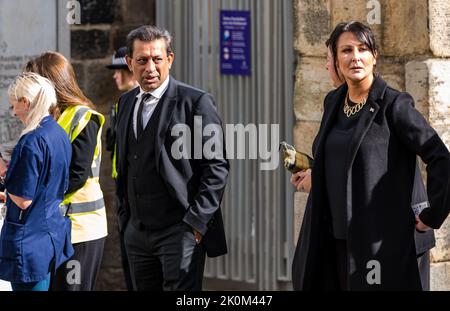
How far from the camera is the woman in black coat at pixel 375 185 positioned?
469 centimetres

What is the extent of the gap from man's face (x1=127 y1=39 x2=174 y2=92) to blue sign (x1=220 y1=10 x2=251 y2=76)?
2234 millimetres

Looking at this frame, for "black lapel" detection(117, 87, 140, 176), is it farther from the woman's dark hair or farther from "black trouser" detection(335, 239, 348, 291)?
"black trouser" detection(335, 239, 348, 291)

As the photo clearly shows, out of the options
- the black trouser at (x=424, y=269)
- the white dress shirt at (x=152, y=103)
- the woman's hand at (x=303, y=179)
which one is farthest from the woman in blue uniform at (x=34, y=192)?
the black trouser at (x=424, y=269)

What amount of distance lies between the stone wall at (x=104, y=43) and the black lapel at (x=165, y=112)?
8.69 ft

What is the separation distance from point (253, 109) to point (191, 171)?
234 centimetres

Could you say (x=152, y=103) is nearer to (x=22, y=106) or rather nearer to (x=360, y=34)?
(x=22, y=106)

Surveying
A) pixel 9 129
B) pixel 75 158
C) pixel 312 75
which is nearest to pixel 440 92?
pixel 312 75

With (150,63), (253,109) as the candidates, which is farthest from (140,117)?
(253,109)

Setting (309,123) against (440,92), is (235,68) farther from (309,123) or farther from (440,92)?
(440,92)

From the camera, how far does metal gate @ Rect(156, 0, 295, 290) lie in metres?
7.70

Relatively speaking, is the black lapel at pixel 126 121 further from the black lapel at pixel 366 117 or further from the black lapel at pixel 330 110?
the black lapel at pixel 366 117

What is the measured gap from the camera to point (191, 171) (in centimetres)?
554

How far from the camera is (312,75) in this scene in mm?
6523
